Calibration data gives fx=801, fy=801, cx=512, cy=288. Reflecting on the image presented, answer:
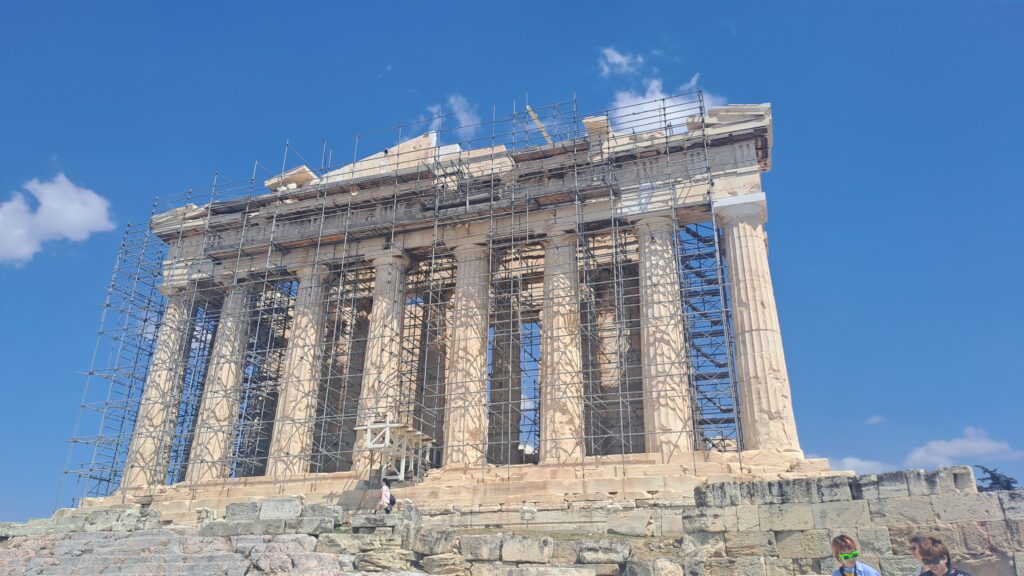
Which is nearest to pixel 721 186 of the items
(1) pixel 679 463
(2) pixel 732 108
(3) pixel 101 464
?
(2) pixel 732 108

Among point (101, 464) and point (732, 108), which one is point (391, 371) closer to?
point (101, 464)

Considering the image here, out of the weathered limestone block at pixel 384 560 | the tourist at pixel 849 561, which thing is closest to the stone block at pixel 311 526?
the weathered limestone block at pixel 384 560

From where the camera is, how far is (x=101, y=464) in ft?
98.7

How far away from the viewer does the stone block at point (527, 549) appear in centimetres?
1454

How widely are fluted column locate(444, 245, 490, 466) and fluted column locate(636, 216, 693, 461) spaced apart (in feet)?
17.9

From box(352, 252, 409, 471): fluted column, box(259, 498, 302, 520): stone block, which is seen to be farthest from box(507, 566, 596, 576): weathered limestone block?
box(352, 252, 409, 471): fluted column

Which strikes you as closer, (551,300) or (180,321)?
(551,300)

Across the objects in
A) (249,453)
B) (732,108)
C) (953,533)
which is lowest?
(953,533)

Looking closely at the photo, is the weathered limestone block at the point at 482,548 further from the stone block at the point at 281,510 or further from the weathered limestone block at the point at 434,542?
the stone block at the point at 281,510

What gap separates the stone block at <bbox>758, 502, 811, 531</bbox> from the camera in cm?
1272

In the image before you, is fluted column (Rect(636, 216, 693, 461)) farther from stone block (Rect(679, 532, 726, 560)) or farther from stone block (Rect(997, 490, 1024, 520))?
stone block (Rect(997, 490, 1024, 520))

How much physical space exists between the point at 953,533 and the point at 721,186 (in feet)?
53.1

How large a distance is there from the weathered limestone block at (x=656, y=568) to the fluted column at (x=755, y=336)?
1009cm

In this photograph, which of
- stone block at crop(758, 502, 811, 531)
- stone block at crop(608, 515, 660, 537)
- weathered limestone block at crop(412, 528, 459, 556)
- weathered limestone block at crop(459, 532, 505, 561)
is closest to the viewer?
stone block at crop(758, 502, 811, 531)
